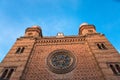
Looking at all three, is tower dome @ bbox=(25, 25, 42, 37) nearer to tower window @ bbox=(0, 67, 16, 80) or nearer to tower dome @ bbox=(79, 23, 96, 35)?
tower dome @ bbox=(79, 23, 96, 35)

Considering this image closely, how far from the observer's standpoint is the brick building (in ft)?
27.7

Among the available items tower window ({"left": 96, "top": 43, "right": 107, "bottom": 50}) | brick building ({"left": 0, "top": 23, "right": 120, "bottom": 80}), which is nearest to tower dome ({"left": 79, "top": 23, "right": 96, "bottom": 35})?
brick building ({"left": 0, "top": 23, "right": 120, "bottom": 80})

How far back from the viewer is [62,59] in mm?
9883

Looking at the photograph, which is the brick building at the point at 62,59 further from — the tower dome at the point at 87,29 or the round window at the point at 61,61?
the tower dome at the point at 87,29

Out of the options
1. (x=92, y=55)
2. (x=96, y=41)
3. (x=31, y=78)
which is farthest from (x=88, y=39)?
(x=31, y=78)

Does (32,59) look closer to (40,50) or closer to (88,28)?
(40,50)

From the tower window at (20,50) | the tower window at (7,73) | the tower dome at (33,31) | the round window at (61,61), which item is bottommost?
the tower window at (7,73)

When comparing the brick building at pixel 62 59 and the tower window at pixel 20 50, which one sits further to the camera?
the tower window at pixel 20 50

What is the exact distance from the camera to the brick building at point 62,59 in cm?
845

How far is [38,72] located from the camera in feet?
28.6

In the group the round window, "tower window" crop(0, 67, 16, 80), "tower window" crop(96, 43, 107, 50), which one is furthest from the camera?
"tower window" crop(96, 43, 107, 50)

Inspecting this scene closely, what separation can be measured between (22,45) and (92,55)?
529 centimetres

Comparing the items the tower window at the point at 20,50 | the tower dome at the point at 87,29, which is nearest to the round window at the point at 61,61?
the tower window at the point at 20,50

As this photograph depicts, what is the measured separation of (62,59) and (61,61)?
0.70ft
